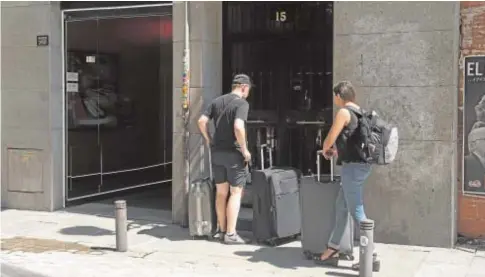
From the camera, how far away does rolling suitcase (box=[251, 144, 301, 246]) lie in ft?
23.9

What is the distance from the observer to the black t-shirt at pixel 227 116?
292 inches

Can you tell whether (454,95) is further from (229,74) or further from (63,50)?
(63,50)

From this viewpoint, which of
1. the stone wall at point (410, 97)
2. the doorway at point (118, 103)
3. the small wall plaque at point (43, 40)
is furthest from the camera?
the doorway at point (118, 103)

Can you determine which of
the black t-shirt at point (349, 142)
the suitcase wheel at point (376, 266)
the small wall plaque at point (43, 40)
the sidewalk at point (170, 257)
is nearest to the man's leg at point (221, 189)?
the sidewalk at point (170, 257)

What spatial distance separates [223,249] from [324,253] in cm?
134

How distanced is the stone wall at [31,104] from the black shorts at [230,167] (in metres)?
3.44

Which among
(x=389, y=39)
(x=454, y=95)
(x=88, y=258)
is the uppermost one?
(x=389, y=39)

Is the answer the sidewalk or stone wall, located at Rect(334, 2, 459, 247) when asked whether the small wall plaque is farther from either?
stone wall, located at Rect(334, 2, 459, 247)

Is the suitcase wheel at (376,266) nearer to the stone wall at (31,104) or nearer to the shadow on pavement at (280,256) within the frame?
the shadow on pavement at (280,256)

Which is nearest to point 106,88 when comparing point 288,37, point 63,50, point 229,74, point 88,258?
point 63,50

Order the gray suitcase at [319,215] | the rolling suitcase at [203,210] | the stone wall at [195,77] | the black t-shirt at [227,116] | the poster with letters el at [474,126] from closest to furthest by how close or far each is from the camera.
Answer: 1. the gray suitcase at [319,215]
2. the poster with letters el at [474,126]
3. the black t-shirt at [227,116]
4. the rolling suitcase at [203,210]
5. the stone wall at [195,77]

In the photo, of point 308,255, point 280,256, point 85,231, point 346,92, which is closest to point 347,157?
point 346,92

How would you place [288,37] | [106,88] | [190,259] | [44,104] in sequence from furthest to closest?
[106,88], [44,104], [288,37], [190,259]

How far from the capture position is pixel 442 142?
7172mm
